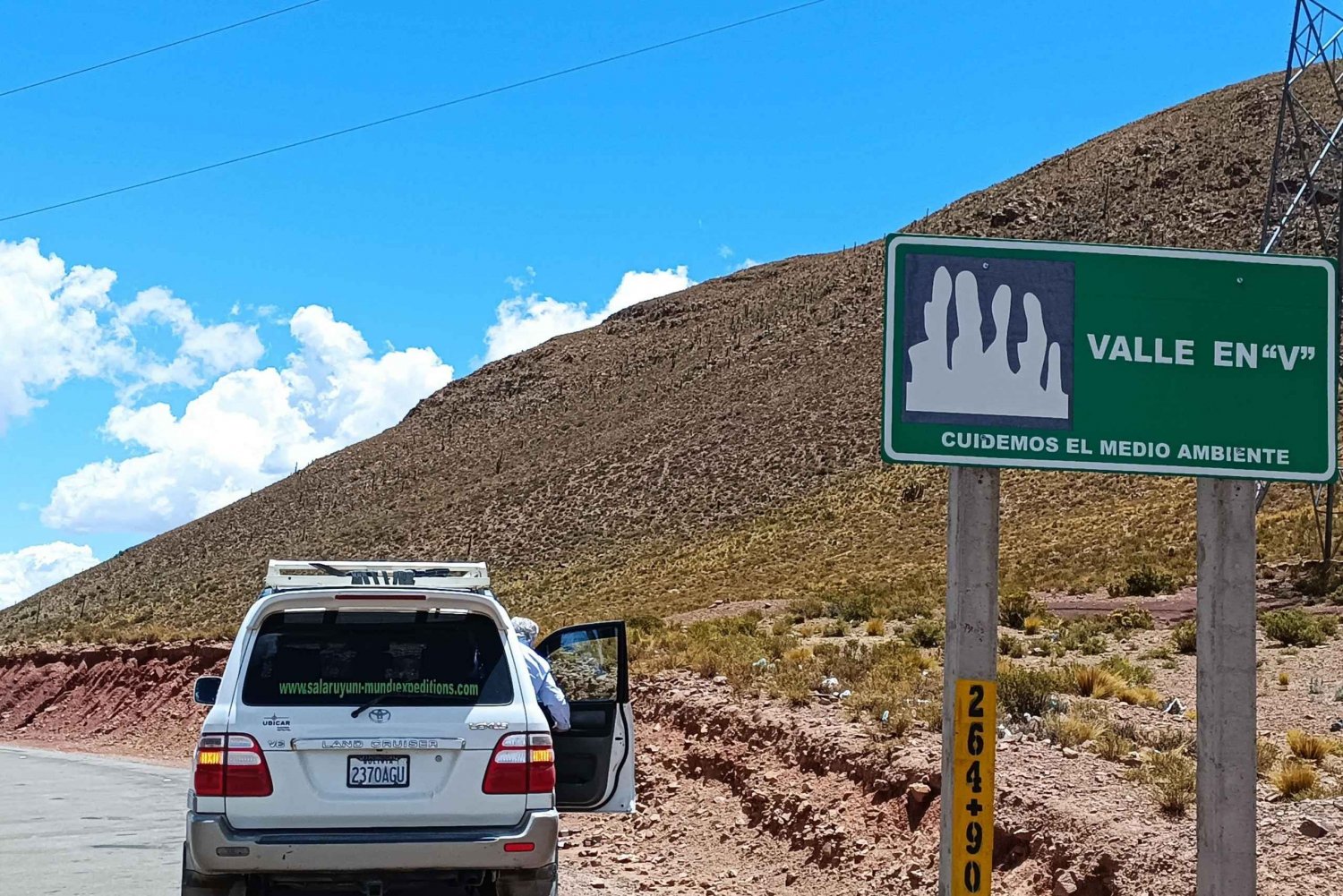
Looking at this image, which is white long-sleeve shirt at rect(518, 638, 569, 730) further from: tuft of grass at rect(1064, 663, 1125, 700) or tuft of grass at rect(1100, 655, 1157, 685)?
tuft of grass at rect(1100, 655, 1157, 685)

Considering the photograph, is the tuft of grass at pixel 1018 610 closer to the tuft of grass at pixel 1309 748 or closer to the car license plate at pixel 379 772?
the tuft of grass at pixel 1309 748

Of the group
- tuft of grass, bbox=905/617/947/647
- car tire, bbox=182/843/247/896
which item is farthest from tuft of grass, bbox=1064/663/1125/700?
car tire, bbox=182/843/247/896

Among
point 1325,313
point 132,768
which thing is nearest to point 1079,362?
point 1325,313

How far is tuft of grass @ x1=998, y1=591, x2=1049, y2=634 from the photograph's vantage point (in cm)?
2842

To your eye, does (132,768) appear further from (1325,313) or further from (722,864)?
(1325,313)

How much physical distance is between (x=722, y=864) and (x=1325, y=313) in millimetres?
6544

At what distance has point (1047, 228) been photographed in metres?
76.8

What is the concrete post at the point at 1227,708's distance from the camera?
18.9 ft

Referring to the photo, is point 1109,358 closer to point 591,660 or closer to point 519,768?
point 519,768

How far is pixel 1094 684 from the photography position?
48.5 feet

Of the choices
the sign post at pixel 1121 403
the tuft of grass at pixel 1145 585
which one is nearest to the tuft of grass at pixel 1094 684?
the sign post at pixel 1121 403

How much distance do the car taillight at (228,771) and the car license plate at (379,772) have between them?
38 cm

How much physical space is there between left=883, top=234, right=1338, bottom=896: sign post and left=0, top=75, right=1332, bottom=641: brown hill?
108 feet

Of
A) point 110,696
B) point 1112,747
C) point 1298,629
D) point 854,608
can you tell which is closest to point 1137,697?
point 1112,747
